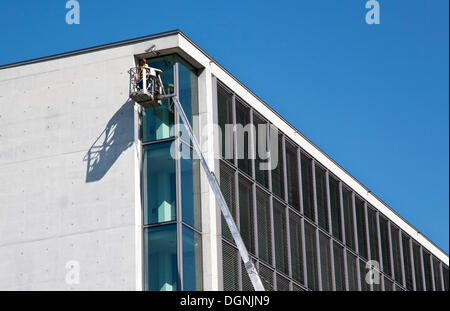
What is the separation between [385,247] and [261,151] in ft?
50.2

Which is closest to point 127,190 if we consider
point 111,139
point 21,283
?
point 111,139

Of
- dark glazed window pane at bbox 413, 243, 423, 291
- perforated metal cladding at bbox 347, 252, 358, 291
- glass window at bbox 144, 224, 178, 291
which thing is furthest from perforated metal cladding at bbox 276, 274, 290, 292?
dark glazed window pane at bbox 413, 243, 423, 291

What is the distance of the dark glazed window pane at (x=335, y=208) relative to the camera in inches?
2189

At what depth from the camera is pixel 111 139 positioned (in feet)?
139

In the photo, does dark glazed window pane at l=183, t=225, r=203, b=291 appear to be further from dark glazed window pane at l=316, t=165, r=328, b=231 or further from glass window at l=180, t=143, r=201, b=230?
dark glazed window pane at l=316, t=165, r=328, b=231

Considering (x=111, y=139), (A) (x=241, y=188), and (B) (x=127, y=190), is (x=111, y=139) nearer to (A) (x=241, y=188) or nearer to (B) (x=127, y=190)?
(B) (x=127, y=190)

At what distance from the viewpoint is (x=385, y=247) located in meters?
61.1

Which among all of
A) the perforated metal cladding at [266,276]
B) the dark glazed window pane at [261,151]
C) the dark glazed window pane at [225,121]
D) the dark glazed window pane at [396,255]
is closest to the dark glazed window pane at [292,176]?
the dark glazed window pane at [261,151]

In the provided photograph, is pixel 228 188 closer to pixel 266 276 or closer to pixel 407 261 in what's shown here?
pixel 266 276

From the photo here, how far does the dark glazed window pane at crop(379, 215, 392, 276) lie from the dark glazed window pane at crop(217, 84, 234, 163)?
17.9 metres

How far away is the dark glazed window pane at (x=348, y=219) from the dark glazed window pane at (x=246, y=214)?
1148 cm

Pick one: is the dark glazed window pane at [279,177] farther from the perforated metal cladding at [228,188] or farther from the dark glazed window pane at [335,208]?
the dark glazed window pane at [335,208]
